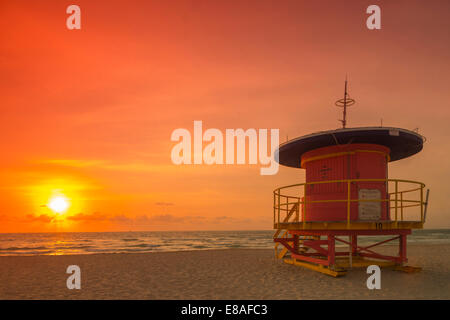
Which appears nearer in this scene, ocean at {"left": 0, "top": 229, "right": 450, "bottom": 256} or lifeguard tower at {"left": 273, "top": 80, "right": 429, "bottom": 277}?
lifeguard tower at {"left": 273, "top": 80, "right": 429, "bottom": 277}

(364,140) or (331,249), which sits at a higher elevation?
(364,140)

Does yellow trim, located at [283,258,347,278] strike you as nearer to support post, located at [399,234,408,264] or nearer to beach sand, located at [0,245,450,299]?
beach sand, located at [0,245,450,299]

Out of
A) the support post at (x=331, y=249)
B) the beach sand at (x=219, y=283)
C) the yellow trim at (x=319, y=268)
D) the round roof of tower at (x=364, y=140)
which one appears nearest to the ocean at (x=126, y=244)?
the beach sand at (x=219, y=283)

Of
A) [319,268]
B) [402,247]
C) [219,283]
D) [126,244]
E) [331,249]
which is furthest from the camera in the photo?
[126,244]

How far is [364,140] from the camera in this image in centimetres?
1227

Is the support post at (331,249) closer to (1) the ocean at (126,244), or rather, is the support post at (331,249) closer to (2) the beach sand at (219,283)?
(2) the beach sand at (219,283)

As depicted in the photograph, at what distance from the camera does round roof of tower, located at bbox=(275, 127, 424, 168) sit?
37.7 ft

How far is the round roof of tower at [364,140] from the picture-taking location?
11484 mm

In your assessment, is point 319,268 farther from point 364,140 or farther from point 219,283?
point 364,140

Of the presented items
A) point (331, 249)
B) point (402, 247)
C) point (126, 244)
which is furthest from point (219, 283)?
point (126, 244)

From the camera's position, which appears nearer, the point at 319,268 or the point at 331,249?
the point at 331,249

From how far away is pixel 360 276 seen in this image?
11.4 m

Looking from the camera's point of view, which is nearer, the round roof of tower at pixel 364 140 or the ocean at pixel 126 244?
the round roof of tower at pixel 364 140

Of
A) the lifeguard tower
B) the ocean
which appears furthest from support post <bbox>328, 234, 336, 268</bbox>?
the ocean
